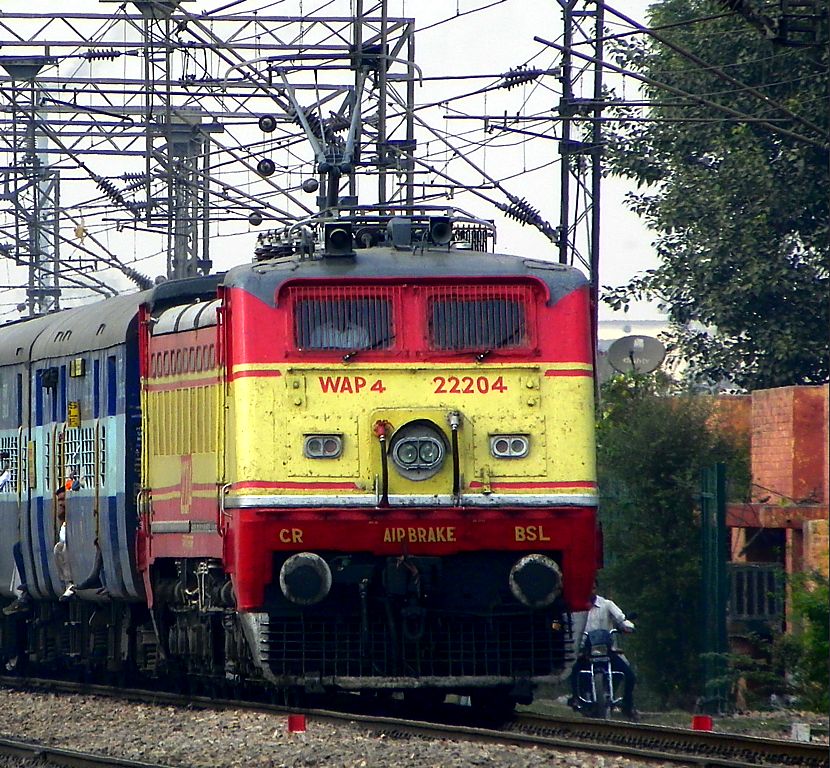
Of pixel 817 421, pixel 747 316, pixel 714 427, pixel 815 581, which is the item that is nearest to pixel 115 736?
pixel 815 581

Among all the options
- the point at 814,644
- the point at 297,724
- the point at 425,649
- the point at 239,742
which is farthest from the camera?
the point at 814,644

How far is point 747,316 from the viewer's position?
3594 centimetres

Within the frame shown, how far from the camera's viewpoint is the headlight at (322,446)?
580 inches

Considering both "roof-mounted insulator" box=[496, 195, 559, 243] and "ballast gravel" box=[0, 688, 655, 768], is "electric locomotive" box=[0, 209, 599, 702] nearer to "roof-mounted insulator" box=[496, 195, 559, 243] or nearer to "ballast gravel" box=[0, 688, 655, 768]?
"ballast gravel" box=[0, 688, 655, 768]

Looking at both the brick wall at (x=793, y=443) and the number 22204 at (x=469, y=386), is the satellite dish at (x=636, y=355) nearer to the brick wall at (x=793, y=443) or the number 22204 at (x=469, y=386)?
the brick wall at (x=793, y=443)

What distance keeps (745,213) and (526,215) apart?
387 inches

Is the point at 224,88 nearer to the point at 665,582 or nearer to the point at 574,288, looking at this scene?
the point at 665,582

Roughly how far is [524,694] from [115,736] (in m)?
3.04

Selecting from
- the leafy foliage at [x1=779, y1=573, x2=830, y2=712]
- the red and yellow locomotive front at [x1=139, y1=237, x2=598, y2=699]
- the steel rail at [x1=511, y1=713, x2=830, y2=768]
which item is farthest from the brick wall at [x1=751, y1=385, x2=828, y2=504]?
the steel rail at [x1=511, y1=713, x2=830, y2=768]

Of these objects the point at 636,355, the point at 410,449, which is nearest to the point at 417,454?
the point at 410,449

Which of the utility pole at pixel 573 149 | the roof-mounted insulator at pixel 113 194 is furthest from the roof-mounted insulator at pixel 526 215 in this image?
the roof-mounted insulator at pixel 113 194

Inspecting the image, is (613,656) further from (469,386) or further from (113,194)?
(113,194)

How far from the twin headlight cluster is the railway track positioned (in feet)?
5.72

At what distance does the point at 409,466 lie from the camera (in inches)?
580
